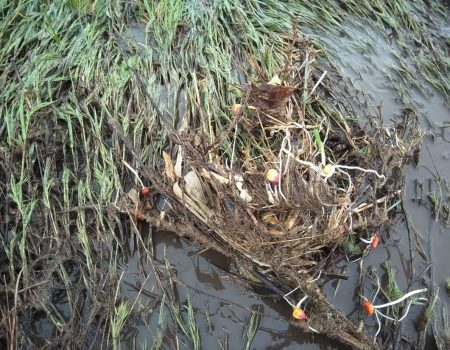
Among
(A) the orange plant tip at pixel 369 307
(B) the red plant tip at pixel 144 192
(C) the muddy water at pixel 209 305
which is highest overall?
(A) the orange plant tip at pixel 369 307

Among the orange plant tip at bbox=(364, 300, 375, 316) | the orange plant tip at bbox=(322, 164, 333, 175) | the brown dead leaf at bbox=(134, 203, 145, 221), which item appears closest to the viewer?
the orange plant tip at bbox=(322, 164, 333, 175)

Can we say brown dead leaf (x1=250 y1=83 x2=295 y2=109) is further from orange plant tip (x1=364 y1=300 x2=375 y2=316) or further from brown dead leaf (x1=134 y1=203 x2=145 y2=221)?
orange plant tip (x1=364 y1=300 x2=375 y2=316)

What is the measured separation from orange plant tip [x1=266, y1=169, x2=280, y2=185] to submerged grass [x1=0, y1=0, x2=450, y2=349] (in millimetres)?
325

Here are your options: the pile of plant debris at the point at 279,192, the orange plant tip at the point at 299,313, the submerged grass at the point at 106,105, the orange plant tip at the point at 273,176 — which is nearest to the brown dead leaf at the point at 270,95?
the pile of plant debris at the point at 279,192

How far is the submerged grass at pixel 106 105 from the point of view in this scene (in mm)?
2197

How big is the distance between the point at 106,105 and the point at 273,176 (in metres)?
1.13

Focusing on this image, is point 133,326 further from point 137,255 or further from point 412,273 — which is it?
point 412,273

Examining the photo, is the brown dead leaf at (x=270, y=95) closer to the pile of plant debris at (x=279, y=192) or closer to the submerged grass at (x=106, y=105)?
the pile of plant debris at (x=279, y=192)

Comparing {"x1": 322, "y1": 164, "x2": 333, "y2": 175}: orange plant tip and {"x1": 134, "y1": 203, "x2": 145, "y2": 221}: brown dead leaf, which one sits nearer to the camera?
{"x1": 322, "y1": 164, "x2": 333, "y2": 175}: orange plant tip

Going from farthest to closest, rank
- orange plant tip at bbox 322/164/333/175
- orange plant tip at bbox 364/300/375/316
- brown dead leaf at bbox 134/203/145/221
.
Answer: brown dead leaf at bbox 134/203/145/221 < orange plant tip at bbox 364/300/375/316 < orange plant tip at bbox 322/164/333/175

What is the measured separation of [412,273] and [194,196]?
113cm

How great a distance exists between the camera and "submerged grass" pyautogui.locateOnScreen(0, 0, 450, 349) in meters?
2.20

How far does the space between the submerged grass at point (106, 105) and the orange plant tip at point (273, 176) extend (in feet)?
1.07

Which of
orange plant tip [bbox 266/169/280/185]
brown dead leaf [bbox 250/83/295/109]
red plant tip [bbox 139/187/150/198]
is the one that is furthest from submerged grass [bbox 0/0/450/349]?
orange plant tip [bbox 266/169/280/185]
